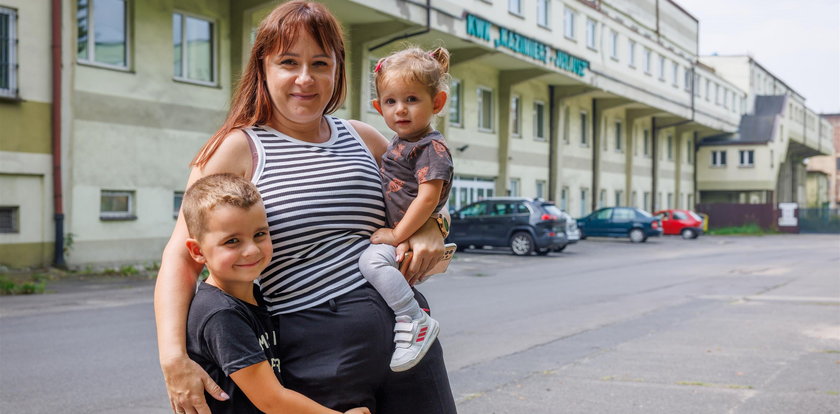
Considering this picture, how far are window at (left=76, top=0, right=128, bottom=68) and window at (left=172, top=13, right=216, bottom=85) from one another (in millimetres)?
1365

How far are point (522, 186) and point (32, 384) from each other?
3004 cm

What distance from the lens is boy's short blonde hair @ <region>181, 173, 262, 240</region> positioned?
2199mm

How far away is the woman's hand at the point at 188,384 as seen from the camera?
218 centimetres

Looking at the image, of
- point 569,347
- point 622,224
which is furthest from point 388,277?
point 622,224

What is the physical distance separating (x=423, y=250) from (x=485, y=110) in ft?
103

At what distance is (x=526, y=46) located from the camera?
31328 millimetres

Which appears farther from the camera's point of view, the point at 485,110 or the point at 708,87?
the point at 708,87

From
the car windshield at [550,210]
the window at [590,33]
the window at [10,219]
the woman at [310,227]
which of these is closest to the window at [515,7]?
the window at [590,33]

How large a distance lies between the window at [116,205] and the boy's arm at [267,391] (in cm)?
1696

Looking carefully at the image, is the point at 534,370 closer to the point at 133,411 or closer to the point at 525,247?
→ the point at 133,411

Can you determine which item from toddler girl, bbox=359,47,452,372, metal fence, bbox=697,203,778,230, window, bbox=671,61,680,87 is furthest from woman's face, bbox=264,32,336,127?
metal fence, bbox=697,203,778,230

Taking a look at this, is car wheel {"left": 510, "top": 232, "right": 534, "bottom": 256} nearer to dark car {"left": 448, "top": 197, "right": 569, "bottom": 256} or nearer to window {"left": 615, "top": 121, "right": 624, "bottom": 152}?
dark car {"left": 448, "top": 197, "right": 569, "bottom": 256}

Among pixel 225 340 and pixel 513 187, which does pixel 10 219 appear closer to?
pixel 225 340

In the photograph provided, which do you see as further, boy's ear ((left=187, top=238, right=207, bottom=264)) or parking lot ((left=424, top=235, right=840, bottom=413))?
parking lot ((left=424, top=235, right=840, bottom=413))
